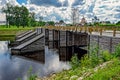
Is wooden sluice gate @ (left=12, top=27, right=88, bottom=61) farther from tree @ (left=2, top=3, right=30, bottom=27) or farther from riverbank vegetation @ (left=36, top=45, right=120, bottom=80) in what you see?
tree @ (left=2, top=3, right=30, bottom=27)

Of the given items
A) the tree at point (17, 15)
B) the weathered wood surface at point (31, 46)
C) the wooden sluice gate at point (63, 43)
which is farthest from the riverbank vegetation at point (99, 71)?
the tree at point (17, 15)

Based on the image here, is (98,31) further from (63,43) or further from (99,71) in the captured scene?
(63,43)

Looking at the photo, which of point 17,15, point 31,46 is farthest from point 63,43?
point 17,15

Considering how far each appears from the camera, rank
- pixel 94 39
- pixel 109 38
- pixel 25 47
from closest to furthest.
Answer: pixel 109 38 < pixel 94 39 < pixel 25 47

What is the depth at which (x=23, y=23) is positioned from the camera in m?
132

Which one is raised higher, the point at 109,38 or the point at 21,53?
the point at 109,38

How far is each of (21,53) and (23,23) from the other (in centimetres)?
8417

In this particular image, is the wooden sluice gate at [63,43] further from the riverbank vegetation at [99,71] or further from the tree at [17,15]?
the tree at [17,15]

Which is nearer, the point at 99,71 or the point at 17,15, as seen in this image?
the point at 99,71

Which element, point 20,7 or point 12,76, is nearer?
point 12,76

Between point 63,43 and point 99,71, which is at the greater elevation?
point 99,71

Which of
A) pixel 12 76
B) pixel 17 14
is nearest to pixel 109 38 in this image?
pixel 12 76

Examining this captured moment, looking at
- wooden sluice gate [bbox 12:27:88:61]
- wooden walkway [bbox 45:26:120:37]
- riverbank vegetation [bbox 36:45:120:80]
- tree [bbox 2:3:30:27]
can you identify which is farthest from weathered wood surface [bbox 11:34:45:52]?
tree [bbox 2:3:30:27]

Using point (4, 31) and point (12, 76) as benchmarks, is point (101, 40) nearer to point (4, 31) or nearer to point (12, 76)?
point (12, 76)
